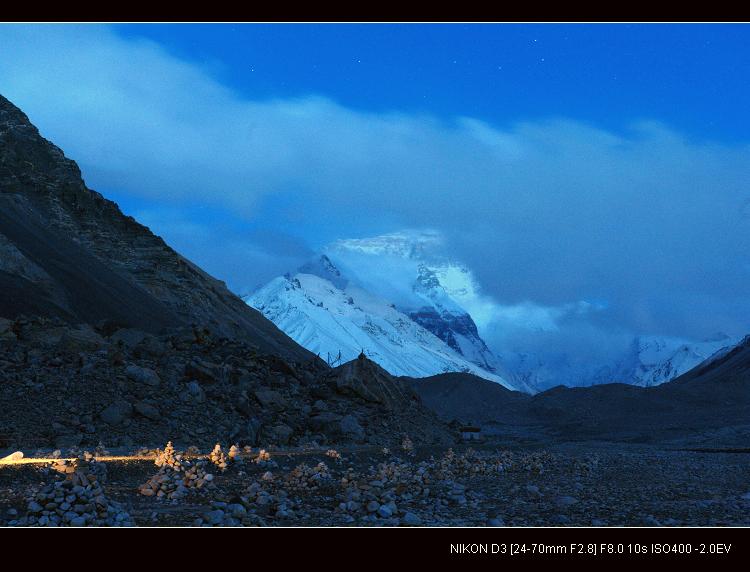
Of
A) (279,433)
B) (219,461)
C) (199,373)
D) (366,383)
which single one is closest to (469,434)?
(366,383)

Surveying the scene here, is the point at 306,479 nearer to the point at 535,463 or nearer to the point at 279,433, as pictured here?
the point at 535,463

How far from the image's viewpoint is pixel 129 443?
20.3 metres

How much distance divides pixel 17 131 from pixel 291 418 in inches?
2007

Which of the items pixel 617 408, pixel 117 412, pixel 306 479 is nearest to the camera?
pixel 306 479

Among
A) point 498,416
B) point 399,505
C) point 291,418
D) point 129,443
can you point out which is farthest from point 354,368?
point 498,416

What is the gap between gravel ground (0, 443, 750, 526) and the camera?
458 inches

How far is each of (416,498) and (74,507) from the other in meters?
5.80

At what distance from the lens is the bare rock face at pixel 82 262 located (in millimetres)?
40281

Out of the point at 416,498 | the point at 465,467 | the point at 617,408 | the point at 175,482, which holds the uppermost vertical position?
the point at 617,408

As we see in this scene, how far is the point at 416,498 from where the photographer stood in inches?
549

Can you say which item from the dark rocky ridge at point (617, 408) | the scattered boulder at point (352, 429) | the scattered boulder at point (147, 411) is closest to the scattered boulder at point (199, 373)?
the scattered boulder at point (147, 411)

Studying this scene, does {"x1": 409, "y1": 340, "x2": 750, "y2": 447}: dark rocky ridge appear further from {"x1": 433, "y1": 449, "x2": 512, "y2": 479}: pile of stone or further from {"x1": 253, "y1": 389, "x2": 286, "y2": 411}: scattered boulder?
{"x1": 433, "y1": 449, "x2": 512, "y2": 479}: pile of stone

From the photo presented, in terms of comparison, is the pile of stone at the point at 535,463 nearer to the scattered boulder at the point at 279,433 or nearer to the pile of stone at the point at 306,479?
the scattered boulder at the point at 279,433

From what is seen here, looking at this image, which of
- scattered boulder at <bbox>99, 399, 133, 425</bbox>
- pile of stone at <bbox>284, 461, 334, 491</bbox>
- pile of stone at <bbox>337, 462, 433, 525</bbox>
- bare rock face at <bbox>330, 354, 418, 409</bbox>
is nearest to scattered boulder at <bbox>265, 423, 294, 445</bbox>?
scattered boulder at <bbox>99, 399, 133, 425</bbox>
